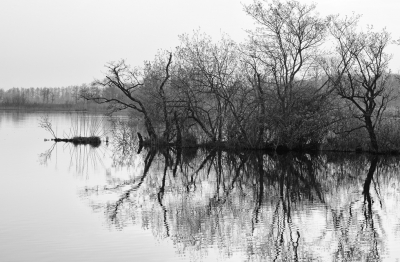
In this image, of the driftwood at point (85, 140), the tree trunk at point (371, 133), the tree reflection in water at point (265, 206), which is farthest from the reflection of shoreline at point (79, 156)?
the tree trunk at point (371, 133)

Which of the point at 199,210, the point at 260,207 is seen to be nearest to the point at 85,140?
the point at 199,210

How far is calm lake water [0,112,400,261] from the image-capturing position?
11094 millimetres

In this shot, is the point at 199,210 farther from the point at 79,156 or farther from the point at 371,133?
the point at 371,133

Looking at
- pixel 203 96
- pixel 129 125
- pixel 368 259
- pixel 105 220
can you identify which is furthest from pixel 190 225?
Answer: pixel 129 125

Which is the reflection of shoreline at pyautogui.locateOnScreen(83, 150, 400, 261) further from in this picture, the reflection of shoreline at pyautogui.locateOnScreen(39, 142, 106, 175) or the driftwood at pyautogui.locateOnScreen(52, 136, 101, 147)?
the driftwood at pyautogui.locateOnScreen(52, 136, 101, 147)

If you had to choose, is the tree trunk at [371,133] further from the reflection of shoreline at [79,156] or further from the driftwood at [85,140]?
the driftwood at [85,140]

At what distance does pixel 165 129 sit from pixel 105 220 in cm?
2262

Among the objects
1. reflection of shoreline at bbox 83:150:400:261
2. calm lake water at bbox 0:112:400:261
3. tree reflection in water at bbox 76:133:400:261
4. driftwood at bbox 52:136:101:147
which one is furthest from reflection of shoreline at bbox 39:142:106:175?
reflection of shoreline at bbox 83:150:400:261

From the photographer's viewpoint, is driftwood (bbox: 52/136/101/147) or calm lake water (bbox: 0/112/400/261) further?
driftwood (bbox: 52/136/101/147)

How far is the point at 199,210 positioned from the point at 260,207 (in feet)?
5.78

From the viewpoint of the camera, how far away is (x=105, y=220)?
1384 centimetres

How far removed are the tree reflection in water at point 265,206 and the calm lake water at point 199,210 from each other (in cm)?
3

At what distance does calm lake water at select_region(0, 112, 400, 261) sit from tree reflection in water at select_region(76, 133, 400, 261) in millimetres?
30

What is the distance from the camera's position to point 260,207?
1560 centimetres
